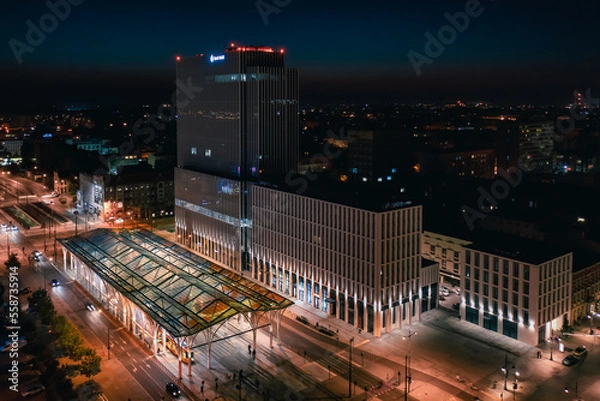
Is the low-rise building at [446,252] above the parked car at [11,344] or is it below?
above

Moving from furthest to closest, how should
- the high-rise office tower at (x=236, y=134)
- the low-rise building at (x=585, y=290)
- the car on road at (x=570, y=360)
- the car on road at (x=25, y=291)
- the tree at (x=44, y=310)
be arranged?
1. the high-rise office tower at (x=236, y=134)
2. the car on road at (x=25, y=291)
3. the low-rise building at (x=585, y=290)
4. the tree at (x=44, y=310)
5. the car on road at (x=570, y=360)

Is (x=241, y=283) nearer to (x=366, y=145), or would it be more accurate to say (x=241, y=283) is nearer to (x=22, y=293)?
(x=22, y=293)

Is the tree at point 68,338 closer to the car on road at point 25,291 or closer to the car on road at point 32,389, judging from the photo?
the car on road at point 32,389

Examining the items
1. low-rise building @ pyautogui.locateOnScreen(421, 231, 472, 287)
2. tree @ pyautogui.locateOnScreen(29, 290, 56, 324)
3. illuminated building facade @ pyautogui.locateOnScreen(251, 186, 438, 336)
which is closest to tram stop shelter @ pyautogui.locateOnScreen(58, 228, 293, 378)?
tree @ pyautogui.locateOnScreen(29, 290, 56, 324)

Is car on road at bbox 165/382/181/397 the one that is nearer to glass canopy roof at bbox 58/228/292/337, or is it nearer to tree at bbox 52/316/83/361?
glass canopy roof at bbox 58/228/292/337

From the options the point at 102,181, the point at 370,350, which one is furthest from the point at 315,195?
the point at 102,181

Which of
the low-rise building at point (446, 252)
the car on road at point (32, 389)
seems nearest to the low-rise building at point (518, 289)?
the low-rise building at point (446, 252)
